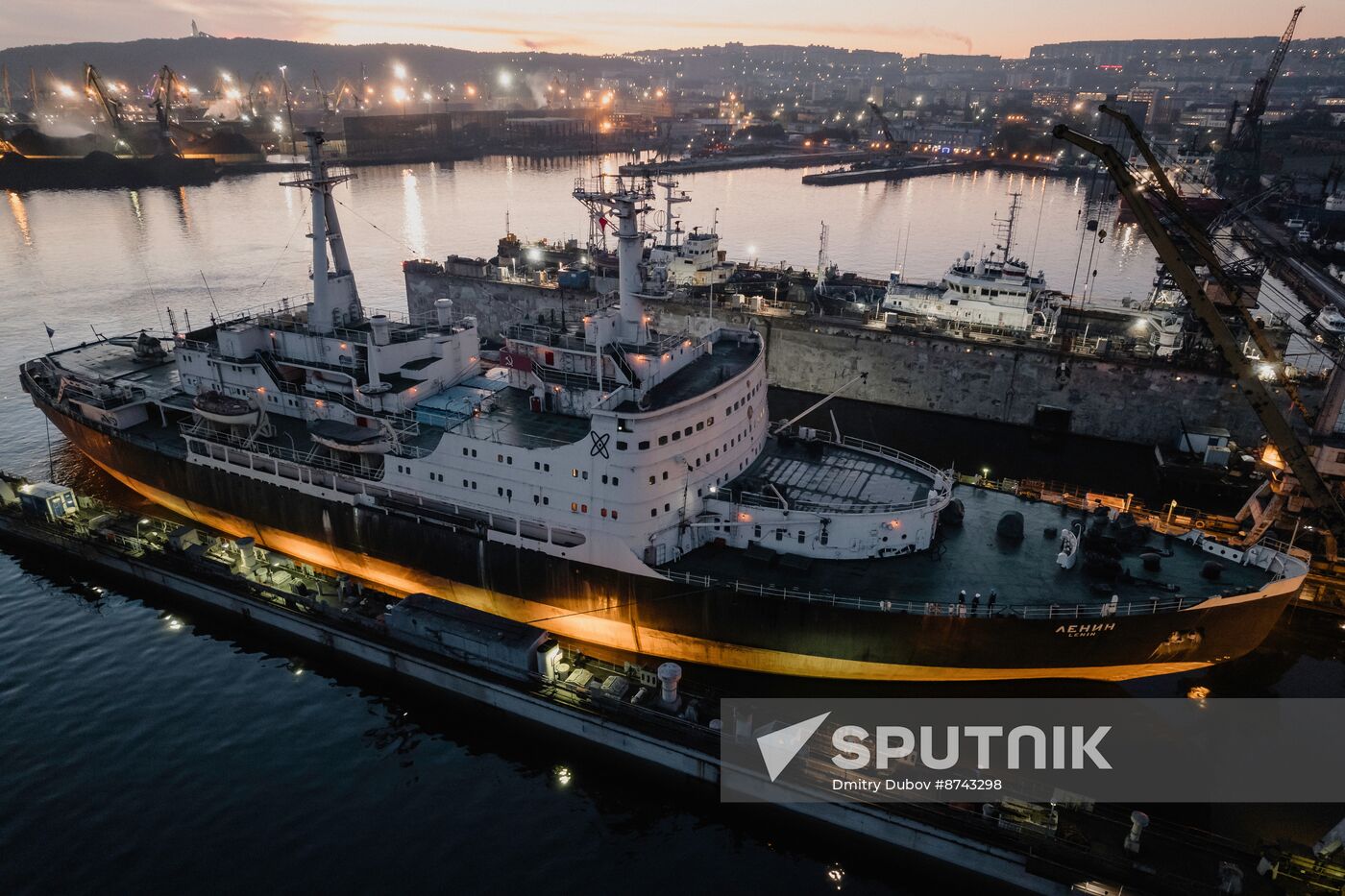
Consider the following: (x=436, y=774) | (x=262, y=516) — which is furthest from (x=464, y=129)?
(x=436, y=774)

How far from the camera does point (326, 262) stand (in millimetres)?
26844

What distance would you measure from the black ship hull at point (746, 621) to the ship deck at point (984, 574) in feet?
2.03

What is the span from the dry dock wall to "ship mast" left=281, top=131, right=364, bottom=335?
988 cm

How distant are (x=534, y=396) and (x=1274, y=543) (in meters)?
25.0

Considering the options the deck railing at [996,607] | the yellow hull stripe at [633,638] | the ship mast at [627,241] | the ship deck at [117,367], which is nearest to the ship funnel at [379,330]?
the yellow hull stripe at [633,638]

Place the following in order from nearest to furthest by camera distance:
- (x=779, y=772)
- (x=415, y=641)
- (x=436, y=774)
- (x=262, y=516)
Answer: (x=779, y=772), (x=436, y=774), (x=415, y=641), (x=262, y=516)

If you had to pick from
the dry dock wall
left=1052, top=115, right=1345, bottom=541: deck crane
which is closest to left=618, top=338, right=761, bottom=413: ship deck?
the dry dock wall

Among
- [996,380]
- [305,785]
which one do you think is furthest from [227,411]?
[996,380]

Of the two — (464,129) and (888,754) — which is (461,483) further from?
(464,129)

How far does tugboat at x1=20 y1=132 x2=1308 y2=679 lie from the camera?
63.4 feet

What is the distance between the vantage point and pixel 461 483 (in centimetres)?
2233

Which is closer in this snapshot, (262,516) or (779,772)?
(779,772)

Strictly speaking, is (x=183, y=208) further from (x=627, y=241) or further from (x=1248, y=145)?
(x=1248, y=145)

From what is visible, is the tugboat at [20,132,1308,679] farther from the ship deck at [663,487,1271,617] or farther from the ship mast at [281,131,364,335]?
the ship mast at [281,131,364,335]
